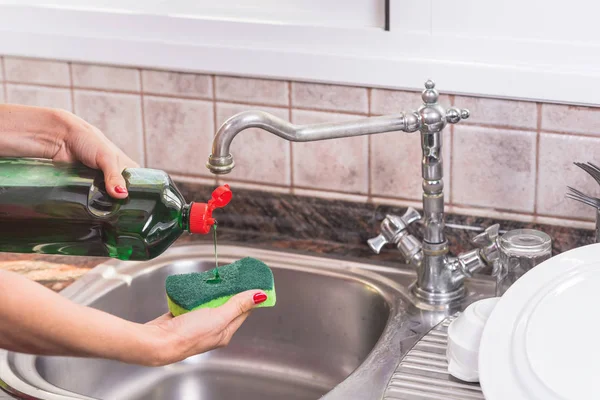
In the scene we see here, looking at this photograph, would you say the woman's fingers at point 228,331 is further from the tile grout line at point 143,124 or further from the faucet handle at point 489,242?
the tile grout line at point 143,124

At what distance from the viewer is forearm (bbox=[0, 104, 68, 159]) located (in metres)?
1.36

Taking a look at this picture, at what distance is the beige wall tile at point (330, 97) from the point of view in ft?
5.18

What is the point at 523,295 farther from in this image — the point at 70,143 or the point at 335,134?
the point at 70,143

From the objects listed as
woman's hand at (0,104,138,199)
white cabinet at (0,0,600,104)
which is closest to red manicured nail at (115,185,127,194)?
woman's hand at (0,104,138,199)

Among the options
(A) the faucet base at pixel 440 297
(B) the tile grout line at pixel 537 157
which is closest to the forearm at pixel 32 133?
(A) the faucet base at pixel 440 297

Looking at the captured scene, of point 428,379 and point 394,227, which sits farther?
point 394,227

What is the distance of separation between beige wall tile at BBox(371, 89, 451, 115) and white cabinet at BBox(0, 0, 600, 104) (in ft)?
0.07

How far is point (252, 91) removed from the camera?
5.42 ft

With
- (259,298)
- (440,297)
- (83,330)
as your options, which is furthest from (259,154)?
(83,330)

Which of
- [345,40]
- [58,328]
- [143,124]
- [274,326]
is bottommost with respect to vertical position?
[274,326]

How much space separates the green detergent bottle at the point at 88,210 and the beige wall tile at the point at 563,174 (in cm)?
59

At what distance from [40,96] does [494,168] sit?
0.88 m

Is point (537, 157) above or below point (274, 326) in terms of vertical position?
above

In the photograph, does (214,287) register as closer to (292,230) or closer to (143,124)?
(292,230)
